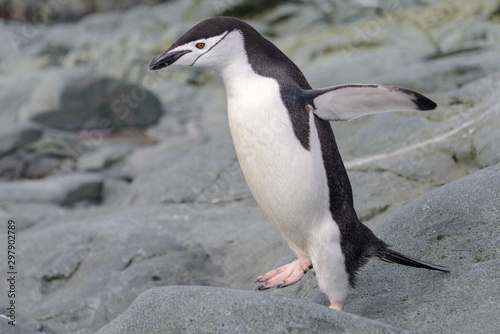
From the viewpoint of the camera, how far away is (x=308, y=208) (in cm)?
226

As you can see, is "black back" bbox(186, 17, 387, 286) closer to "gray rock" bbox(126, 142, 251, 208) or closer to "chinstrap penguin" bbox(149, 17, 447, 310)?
"chinstrap penguin" bbox(149, 17, 447, 310)

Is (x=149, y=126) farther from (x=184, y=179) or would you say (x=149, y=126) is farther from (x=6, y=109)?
(x=184, y=179)

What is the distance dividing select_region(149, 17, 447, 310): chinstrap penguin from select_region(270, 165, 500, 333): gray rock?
0.11 meters

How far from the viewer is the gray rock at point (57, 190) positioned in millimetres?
6078

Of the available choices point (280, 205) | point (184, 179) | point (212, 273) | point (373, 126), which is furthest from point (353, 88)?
point (184, 179)

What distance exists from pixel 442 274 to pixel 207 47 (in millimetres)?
1293

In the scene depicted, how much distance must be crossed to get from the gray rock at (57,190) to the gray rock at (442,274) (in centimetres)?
400

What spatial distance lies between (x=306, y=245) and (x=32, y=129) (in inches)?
256

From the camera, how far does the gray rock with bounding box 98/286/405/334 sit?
1.83 metres

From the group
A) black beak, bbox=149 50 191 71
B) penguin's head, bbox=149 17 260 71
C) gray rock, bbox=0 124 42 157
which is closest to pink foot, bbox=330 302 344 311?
penguin's head, bbox=149 17 260 71

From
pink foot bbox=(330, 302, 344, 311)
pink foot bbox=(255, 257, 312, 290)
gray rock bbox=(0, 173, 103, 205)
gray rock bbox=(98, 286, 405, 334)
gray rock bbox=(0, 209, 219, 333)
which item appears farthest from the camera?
gray rock bbox=(0, 173, 103, 205)

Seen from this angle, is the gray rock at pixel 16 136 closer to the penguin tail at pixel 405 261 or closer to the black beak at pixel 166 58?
the black beak at pixel 166 58

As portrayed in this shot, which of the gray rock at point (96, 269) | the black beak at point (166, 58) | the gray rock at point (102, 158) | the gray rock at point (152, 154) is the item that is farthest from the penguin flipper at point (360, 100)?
the gray rock at point (102, 158)

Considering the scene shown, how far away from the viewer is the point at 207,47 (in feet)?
7.51
